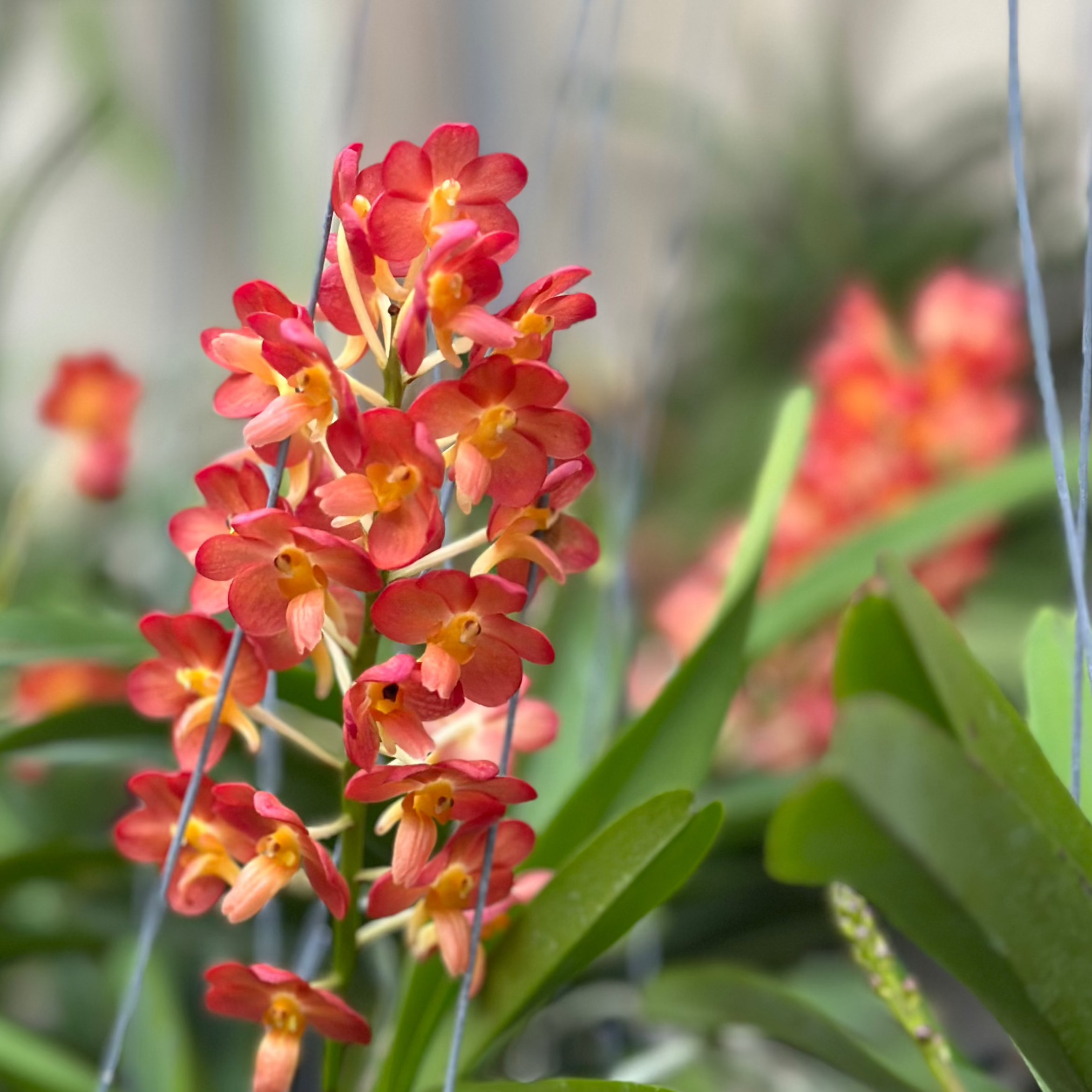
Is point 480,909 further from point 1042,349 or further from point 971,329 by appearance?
point 971,329

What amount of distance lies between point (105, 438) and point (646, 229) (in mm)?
1087

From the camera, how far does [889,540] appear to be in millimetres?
597

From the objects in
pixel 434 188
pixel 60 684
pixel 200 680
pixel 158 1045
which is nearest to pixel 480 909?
pixel 200 680

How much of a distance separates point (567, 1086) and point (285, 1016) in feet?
0.28

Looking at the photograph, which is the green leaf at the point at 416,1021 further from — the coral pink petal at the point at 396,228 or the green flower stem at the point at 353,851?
the coral pink petal at the point at 396,228

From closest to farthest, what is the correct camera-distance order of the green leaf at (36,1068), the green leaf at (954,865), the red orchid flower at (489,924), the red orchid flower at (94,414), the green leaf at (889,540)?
the green leaf at (954,865) → the red orchid flower at (489,924) → the green leaf at (36,1068) → the green leaf at (889,540) → the red orchid flower at (94,414)

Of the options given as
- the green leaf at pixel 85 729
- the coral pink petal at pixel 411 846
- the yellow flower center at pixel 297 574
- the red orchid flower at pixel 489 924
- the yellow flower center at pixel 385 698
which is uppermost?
the yellow flower center at pixel 297 574

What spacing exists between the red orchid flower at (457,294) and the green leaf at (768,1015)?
26cm

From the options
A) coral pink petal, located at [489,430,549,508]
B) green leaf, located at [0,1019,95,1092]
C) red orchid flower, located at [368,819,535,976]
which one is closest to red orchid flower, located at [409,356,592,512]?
coral pink petal, located at [489,430,549,508]

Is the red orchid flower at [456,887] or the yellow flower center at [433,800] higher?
the yellow flower center at [433,800]

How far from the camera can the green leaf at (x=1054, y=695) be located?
38 cm

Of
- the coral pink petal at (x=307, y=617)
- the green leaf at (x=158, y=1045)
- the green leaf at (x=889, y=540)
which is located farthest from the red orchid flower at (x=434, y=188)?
the green leaf at (x=158, y=1045)

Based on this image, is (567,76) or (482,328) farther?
(567,76)

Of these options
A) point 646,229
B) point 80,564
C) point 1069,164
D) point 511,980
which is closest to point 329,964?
point 511,980
